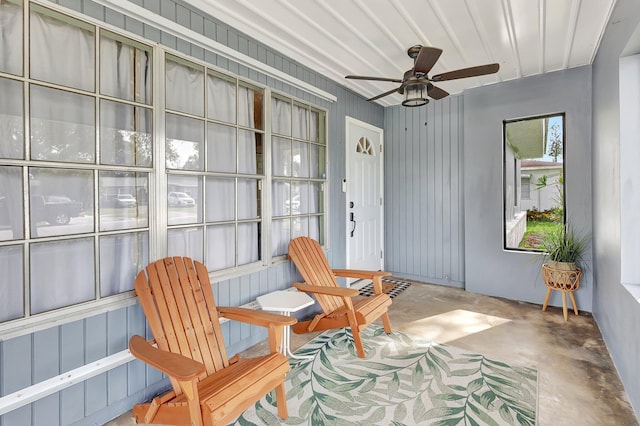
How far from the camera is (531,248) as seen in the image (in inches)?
153

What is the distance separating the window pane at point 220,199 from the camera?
8.32ft

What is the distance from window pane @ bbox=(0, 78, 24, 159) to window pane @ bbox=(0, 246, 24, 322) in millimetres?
483

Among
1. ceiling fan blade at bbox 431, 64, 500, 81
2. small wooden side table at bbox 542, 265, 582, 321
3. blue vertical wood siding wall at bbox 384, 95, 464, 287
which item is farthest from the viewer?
blue vertical wood siding wall at bbox 384, 95, 464, 287

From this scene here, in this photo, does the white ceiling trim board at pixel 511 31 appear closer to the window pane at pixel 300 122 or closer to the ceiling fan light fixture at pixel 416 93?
the ceiling fan light fixture at pixel 416 93

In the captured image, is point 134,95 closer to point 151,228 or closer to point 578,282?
point 151,228

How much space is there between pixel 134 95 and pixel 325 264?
2158 mm

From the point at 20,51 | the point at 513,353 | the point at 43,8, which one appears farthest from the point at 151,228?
the point at 513,353

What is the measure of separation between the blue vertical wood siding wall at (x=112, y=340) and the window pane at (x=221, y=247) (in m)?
0.15

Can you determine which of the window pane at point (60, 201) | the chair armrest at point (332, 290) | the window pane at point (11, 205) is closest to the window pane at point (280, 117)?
the chair armrest at point (332, 290)

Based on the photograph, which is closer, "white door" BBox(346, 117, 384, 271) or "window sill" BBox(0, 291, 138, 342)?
"window sill" BBox(0, 291, 138, 342)

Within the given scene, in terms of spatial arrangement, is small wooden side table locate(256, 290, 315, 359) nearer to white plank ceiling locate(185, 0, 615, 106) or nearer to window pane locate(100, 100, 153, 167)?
window pane locate(100, 100, 153, 167)

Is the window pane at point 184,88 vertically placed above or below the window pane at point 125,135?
above

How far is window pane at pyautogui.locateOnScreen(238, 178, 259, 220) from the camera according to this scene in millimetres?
2779

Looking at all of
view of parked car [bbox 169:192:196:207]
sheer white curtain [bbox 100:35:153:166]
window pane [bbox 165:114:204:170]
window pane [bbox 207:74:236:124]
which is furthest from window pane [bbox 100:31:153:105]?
view of parked car [bbox 169:192:196:207]
